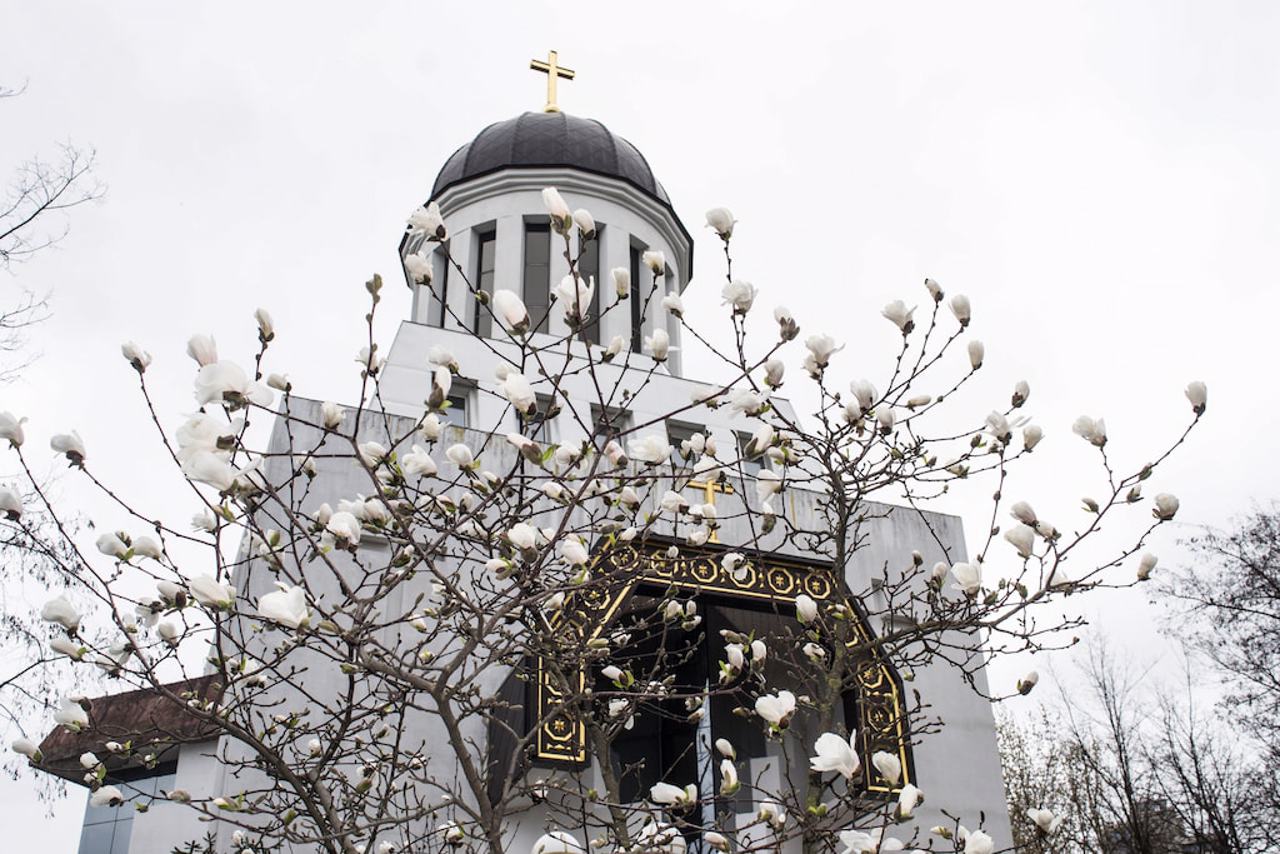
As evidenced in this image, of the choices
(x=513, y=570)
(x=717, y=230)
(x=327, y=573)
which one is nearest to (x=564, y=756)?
(x=327, y=573)

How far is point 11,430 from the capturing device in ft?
13.1

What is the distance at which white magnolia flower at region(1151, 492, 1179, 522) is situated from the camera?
4883 millimetres

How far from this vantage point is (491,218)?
14078mm

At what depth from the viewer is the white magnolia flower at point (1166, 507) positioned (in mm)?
4883

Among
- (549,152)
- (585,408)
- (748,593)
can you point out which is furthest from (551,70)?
(748,593)

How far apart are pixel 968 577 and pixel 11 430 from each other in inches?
143

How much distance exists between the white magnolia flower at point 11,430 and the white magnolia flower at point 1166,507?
14.7ft

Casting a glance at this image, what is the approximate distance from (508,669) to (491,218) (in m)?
7.12

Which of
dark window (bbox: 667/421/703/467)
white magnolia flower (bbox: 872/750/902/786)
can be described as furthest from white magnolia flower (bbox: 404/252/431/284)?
dark window (bbox: 667/421/703/467)

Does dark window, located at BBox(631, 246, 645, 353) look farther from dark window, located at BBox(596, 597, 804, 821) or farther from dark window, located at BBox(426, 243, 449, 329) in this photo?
dark window, located at BBox(596, 597, 804, 821)

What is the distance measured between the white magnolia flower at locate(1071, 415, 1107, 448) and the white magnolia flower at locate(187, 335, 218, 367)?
3563mm

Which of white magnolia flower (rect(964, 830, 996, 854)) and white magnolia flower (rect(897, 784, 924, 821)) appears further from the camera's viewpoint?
white magnolia flower (rect(964, 830, 996, 854))

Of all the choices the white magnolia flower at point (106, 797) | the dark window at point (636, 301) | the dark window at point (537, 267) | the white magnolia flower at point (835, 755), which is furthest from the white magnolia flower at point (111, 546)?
the dark window at point (537, 267)

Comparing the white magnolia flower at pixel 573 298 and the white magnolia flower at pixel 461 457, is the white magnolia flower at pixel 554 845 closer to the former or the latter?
the white magnolia flower at pixel 461 457
